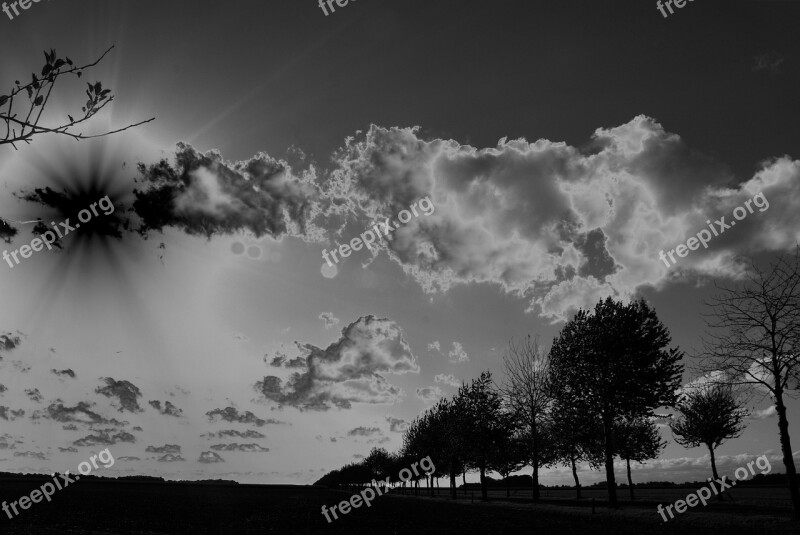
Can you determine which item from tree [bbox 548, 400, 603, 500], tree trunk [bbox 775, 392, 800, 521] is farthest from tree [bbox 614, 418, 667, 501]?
tree trunk [bbox 775, 392, 800, 521]

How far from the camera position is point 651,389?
36.6 m

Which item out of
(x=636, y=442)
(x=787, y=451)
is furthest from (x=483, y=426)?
(x=787, y=451)

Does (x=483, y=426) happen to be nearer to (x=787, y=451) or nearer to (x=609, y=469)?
(x=609, y=469)

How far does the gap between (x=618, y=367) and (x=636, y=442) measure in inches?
859

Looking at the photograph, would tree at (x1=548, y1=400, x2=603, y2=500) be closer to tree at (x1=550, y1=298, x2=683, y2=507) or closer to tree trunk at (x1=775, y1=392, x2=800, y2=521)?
tree at (x1=550, y1=298, x2=683, y2=507)

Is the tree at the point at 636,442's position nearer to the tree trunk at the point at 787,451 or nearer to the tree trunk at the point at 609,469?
the tree trunk at the point at 609,469

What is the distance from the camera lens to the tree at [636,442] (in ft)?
151

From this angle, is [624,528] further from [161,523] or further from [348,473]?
[348,473]

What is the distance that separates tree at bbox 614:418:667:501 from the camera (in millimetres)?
46125

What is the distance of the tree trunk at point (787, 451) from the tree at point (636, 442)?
21026mm

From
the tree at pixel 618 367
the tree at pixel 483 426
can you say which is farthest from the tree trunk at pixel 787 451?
the tree at pixel 483 426

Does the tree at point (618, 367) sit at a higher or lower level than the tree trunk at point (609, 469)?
higher

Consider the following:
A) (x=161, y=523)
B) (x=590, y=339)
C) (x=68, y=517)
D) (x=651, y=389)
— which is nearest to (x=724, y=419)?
(x=651, y=389)

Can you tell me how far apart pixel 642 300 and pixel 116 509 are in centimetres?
4348
